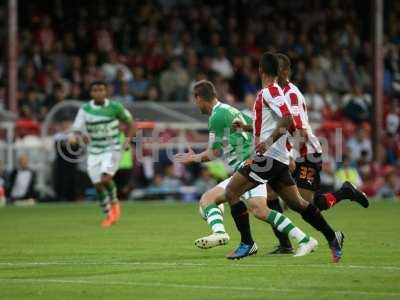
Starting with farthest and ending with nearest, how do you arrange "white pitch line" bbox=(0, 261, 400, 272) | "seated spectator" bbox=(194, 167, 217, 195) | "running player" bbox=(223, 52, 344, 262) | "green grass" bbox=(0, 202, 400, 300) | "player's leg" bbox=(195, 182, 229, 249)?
"seated spectator" bbox=(194, 167, 217, 195)
"player's leg" bbox=(195, 182, 229, 249)
"running player" bbox=(223, 52, 344, 262)
"white pitch line" bbox=(0, 261, 400, 272)
"green grass" bbox=(0, 202, 400, 300)

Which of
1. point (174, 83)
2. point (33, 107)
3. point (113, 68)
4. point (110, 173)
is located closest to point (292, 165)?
point (110, 173)

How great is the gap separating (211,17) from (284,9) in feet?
9.89

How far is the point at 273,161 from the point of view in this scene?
12.4 m

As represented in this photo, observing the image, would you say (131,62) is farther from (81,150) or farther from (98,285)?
(98,285)

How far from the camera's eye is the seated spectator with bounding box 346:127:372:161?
2931 cm

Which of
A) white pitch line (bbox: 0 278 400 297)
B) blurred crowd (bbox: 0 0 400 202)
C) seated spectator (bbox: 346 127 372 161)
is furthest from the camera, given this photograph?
seated spectator (bbox: 346 127 372 161)

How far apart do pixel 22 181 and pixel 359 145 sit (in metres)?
8.72

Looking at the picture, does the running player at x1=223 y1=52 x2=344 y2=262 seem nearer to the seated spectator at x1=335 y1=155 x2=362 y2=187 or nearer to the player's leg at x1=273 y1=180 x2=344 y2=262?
the player's leg at x1=273 y1=180 x2=344 y2=262

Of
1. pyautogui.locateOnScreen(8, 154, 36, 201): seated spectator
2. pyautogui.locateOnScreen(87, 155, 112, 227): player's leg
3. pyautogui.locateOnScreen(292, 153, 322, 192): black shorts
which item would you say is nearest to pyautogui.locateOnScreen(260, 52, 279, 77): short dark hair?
pyautogui.locateOnScreen(292, 153, 322, 192): black shorts

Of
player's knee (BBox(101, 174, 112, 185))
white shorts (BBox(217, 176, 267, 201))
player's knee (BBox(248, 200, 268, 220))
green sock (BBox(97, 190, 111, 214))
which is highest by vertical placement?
white shorts (BBox(217, 176, 267, 201))

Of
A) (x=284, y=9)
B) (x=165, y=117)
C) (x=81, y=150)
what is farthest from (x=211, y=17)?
(x=81, y=150)

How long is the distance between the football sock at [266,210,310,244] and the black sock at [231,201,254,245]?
31 centimetres

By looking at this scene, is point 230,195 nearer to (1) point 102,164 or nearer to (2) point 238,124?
(2) point 238,124

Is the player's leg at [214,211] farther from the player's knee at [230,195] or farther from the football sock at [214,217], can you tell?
Answer: the player's knee at [230,195]
